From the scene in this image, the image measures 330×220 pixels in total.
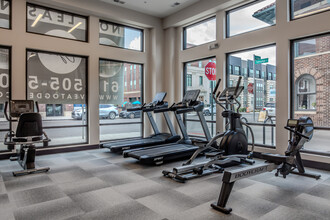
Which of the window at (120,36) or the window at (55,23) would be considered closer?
the window at (55,23)

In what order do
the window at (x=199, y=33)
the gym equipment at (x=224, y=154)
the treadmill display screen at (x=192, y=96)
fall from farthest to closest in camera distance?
the window at (x=199, y=33)
the treadmill display screen at (x=192, y=96)
the gym equipment at (x=224, y=154)

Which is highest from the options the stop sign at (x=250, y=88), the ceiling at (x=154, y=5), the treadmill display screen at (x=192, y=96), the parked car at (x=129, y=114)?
the ceiling at (x=154, y=5)

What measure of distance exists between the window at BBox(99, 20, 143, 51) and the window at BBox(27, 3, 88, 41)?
21.1 inches

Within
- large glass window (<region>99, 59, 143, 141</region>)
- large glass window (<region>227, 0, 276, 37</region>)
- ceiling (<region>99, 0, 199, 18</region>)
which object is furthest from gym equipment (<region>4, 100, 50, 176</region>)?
large glass window (<region>227, 0, 276, 37</region>)

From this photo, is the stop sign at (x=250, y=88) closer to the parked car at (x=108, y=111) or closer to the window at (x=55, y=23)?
the parked car at (x=108, y=111)

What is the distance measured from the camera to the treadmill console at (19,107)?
458 centimetres

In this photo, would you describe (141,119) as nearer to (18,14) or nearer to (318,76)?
(18,14)

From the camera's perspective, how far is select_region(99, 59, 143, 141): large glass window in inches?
271

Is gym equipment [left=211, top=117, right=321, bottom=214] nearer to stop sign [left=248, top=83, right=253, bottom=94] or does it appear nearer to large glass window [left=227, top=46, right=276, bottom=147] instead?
large glass window [left=227, top=46, right=276, bottom=147]

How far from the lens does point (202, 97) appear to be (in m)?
7.15

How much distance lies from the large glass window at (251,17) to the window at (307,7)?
417 millimetres

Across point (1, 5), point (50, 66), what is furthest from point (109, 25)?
point (1, 5)

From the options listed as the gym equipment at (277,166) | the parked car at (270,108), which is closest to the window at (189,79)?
the parked car at (270,108)

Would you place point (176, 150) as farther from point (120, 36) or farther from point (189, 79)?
point (120, 36)
